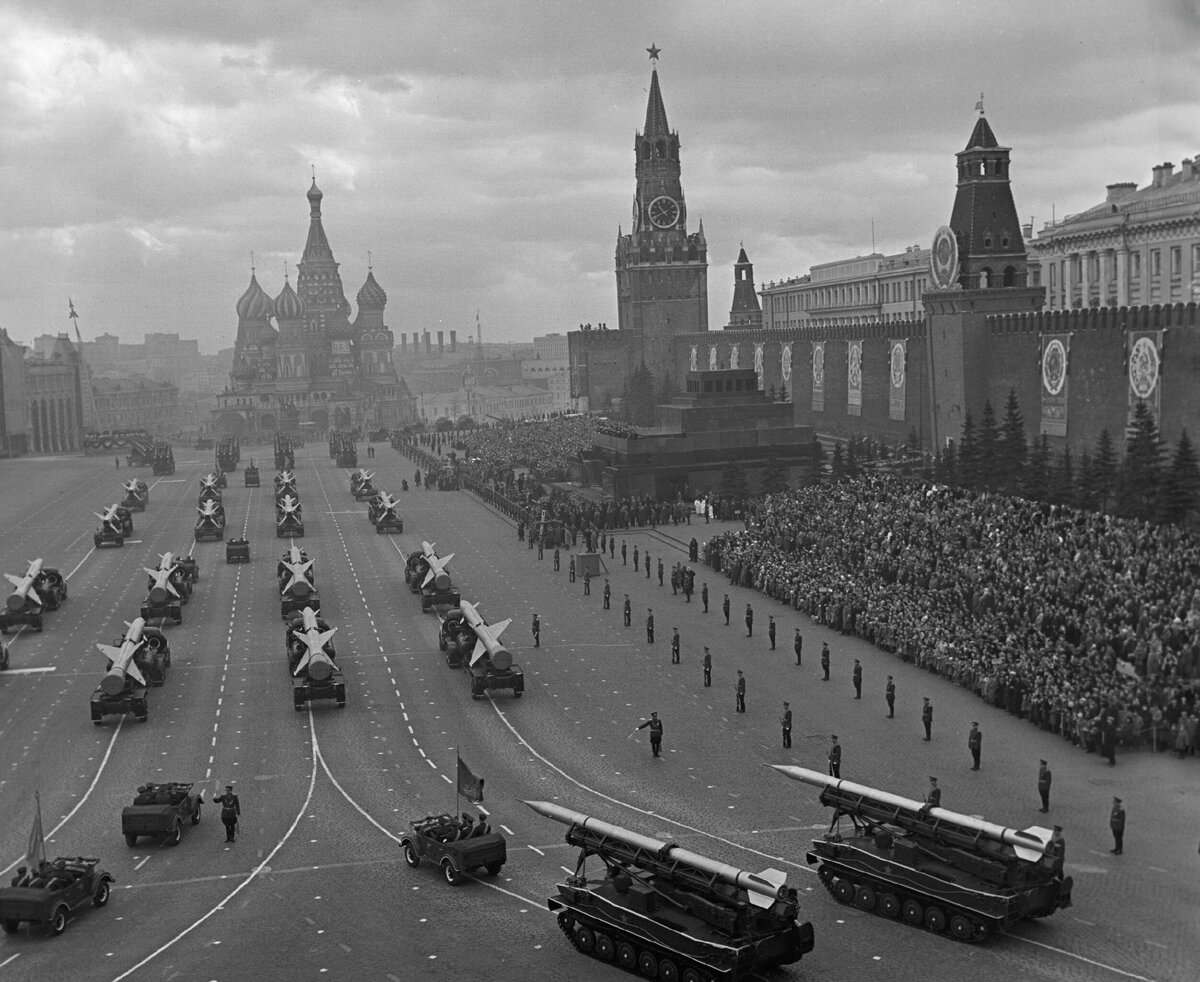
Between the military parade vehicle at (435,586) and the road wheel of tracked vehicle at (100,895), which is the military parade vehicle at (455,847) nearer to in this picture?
the road wheel of tracked vehicle at (100,895)

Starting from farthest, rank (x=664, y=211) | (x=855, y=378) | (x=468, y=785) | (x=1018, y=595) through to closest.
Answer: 1. (x=664, y=211)
2. (x=855, y=378)
3. (x=1018, y=595)
4. (x=468, y=785)

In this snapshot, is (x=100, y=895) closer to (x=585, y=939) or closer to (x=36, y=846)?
(x=36, y=846)

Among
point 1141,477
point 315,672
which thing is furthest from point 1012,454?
point 315,672

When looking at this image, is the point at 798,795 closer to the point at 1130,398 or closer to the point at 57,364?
the point at 1130,398

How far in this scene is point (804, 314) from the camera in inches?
6668

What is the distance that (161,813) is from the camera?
2495 cm

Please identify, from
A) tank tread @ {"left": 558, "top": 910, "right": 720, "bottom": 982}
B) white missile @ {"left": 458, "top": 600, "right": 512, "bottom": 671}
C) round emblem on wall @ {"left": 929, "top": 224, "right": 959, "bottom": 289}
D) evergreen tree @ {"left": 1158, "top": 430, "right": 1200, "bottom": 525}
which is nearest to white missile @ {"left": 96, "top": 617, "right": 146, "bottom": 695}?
white missile @ {"left": 458, "top": 600, "right": 512, "bottom": 671}

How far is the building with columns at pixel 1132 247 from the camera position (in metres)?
80.9

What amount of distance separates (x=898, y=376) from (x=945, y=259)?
9.14 metres

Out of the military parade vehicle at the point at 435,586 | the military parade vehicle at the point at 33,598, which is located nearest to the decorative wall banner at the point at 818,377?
the military parade vehicle at the point at 435,586

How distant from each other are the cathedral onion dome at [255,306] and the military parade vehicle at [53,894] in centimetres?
17157

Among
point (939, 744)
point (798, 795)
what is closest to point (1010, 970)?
point (798, 795)

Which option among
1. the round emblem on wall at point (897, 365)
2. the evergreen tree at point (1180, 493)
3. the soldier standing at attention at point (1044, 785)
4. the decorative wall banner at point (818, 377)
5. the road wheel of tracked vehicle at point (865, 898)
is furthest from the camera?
the decorative wall banner at point (818, 377)

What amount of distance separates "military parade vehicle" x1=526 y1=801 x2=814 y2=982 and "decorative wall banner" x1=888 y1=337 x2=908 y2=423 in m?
57.5
